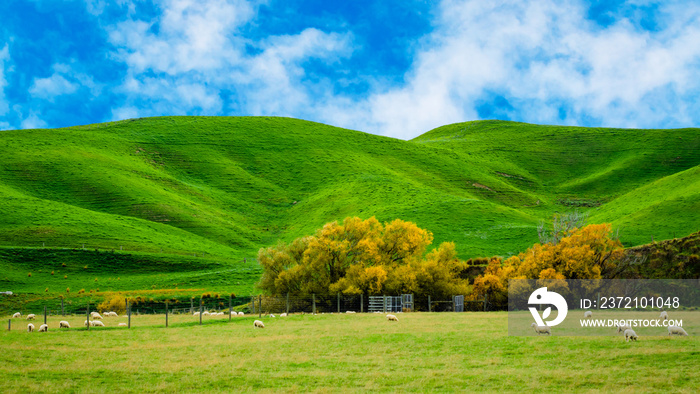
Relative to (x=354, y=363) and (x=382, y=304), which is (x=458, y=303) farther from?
(x=354, y=363)

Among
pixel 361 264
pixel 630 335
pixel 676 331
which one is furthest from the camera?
pixel 361 264

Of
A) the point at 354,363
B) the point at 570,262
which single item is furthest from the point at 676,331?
the point at 570,262

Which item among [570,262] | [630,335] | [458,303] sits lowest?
[458,303]

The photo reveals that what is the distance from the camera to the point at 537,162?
652 ft

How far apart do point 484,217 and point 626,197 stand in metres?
45.7

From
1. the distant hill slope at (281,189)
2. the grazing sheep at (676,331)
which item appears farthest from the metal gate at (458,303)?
the distant hill slope at (281,189)

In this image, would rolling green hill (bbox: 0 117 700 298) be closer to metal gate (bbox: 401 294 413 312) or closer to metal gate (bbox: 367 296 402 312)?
metal gate (bbox: 367 296 402 312)

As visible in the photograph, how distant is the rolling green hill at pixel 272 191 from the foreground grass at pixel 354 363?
216ft

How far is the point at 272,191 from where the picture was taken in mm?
161625

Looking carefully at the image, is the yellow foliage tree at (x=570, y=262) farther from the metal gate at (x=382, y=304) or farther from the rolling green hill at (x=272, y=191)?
the rolling green hill at (x=272, y=191)

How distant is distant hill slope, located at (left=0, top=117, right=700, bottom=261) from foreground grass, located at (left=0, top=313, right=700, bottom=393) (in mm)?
77581

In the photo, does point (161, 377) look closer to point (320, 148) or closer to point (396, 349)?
point (396, 349)

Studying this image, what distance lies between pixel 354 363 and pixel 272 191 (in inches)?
5665

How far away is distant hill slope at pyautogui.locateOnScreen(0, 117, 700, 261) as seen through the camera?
111m
